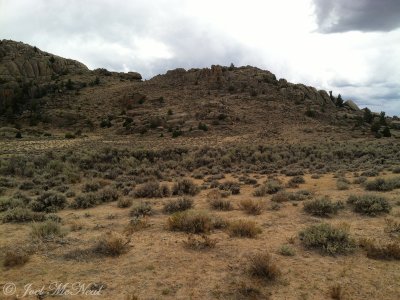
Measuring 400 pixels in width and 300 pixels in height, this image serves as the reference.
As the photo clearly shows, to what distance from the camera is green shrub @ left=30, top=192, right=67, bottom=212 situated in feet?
43.0

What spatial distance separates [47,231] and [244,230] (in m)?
5.70

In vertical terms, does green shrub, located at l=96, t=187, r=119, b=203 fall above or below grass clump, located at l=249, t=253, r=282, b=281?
below

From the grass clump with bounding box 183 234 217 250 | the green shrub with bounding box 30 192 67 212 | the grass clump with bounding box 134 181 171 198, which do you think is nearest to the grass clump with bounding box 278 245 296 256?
the grass clump with bounding box 183 234 217 250

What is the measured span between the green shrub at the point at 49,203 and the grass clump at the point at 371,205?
36.4ft

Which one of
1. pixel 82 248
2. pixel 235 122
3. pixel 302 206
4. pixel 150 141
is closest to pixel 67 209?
pixel 82 248

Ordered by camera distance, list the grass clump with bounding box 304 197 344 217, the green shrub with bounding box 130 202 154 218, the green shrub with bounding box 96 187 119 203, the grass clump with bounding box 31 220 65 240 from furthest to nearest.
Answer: the green shrub with bounding box 96 187 119 203 → the green shrub with bounding box 130 202 154 218 → the grass clump with bounding box 304 197 344 217 → the grass clump with bounding box 31 220 65 240

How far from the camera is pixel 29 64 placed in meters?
74.6

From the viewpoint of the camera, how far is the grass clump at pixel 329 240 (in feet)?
27.7

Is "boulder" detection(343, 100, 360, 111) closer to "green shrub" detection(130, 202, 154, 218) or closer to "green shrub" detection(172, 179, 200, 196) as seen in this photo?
"green shrub" detection(172, 179, 200, 196)

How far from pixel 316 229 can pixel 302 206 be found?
366cm

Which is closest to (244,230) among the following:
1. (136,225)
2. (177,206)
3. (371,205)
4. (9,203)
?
(136,225)

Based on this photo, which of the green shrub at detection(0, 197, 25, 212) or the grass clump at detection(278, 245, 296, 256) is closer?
the grass clump at detection(278, 245, 296, 256)

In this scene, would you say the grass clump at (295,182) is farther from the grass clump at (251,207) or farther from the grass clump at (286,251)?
the grass clump at (286,251)

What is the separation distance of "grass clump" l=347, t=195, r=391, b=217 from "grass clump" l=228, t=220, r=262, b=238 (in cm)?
414
